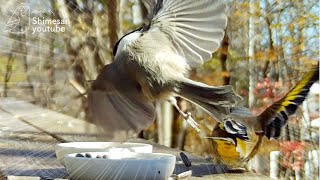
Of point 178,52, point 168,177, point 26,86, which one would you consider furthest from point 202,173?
point 26,86

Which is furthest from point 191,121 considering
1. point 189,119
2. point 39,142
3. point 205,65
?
point 39,142

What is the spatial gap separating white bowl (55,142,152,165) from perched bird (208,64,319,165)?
0.45 feet

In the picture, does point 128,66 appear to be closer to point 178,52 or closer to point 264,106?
point 178,52

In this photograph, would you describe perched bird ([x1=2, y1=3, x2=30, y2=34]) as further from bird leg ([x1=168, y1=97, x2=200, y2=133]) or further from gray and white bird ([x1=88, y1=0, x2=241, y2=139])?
bird leg ([x1=168, y1=97, x2=200, y2=133])

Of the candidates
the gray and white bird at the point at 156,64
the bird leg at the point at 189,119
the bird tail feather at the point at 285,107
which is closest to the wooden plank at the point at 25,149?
the gray and white bird at the point at 156,64

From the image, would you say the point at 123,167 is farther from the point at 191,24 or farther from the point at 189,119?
the point at 191,24

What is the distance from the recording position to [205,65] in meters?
0.96

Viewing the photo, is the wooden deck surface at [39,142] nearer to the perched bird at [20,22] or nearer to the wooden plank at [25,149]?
the wooden plank at [25,149]

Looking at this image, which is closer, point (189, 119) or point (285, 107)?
point (285, 107)

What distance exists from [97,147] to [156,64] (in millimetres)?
205

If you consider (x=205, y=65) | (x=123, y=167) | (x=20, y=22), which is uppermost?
(x=20, y=22)

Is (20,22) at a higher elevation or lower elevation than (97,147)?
higher

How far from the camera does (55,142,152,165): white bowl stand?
996 mm

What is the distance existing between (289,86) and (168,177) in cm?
26
